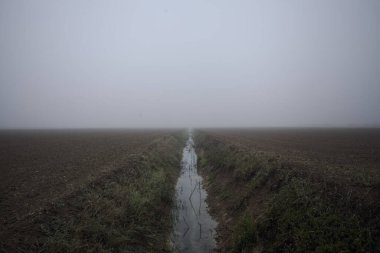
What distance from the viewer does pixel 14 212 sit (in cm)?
946

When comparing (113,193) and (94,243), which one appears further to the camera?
(113,193)

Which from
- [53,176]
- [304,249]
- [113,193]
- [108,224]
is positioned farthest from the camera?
[53,176]

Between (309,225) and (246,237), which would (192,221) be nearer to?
(246,237)

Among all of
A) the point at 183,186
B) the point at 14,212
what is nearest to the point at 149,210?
the point at 14,212

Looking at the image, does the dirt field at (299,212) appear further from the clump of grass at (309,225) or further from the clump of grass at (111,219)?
the clump of grass at (111,219)

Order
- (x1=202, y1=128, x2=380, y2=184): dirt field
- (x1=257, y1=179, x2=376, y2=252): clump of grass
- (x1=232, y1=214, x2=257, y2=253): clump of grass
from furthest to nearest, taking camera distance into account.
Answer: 1. (x1=202, y1=128, x2=380, y2=184): dirt field
2. (x1=232, y1=214, x2=257, y2=253): clump of grass
3. (x1=257, y1=179, x2=376, y2=252): clump of grass

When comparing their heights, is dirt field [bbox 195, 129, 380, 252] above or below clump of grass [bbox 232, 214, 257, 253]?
above

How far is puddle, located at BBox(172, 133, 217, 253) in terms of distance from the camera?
10.1 m

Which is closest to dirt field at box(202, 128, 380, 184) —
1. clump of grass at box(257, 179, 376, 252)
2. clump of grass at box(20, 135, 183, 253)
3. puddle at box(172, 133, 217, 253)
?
clump of grass at box(257, 179, 376, 252)

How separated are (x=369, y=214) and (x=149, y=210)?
28.5ft

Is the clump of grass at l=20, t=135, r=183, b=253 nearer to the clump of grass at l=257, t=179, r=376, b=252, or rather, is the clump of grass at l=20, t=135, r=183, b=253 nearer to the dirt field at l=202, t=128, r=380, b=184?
the clump of grass at l=257, t=179, r=376, b=252

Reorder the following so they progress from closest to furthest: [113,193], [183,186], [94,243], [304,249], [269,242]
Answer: [304,249] → [94,243] → [269,242] → [113,193] → [183,186]

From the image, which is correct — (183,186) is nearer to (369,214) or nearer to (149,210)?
(149,210)

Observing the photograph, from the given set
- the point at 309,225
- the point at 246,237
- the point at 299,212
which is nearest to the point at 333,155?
the point at 299,212
